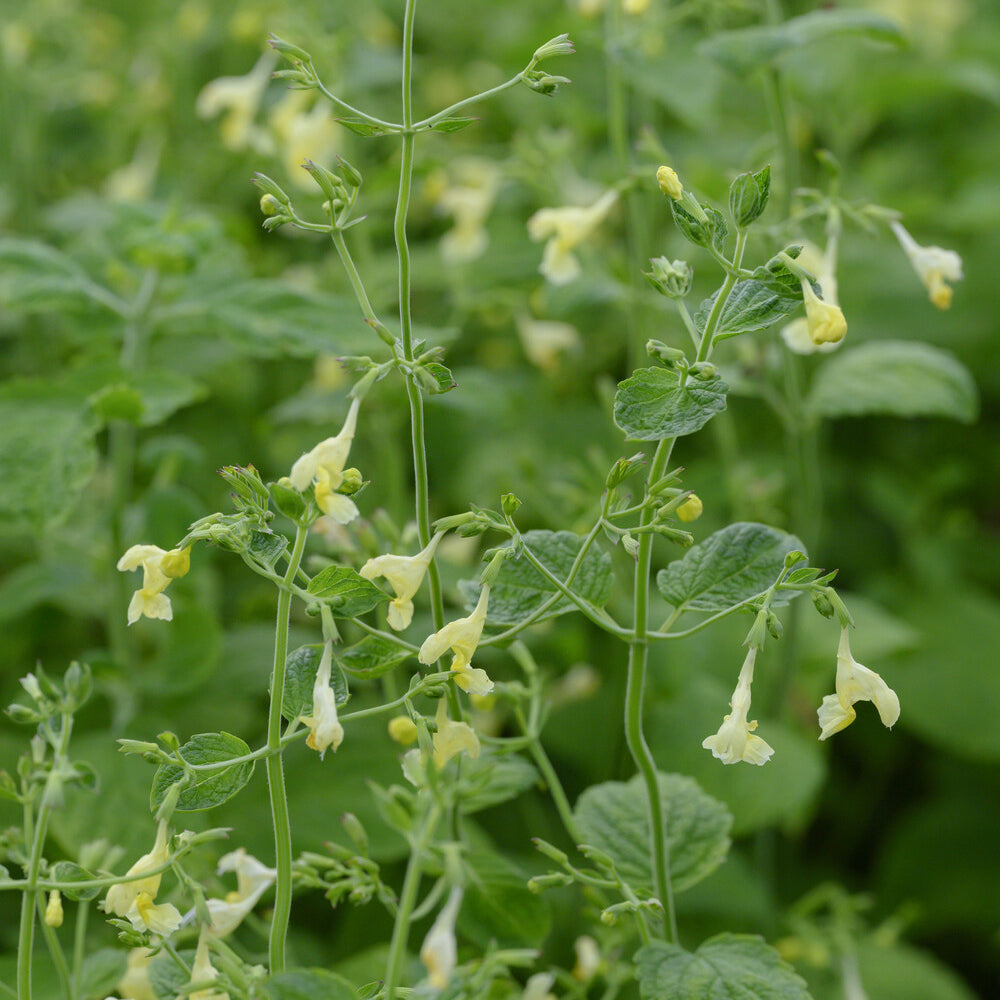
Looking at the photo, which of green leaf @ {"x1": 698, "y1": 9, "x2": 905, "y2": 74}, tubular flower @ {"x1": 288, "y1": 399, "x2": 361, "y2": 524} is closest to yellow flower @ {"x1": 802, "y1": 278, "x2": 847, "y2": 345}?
tubular flower @ {"x1": 288, "y1": 399, "x2": 361, "y2": 524}

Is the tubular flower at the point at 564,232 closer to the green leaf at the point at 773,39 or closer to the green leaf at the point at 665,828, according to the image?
the green leaf at the point at 773,39

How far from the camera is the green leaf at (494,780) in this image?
0.86 m

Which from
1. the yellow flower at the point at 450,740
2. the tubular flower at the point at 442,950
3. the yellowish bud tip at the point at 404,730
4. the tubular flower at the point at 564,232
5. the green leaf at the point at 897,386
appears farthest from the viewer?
the green leaf at the point at 897,386

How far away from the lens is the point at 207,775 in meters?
0.69

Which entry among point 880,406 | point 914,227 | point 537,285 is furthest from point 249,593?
point 914,227

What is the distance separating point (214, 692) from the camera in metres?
1.35

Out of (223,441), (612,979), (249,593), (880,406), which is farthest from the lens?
(223,441)

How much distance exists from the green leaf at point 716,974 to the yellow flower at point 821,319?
1.34 ft

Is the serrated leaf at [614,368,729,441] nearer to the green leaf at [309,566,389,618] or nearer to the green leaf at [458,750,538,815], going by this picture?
the green leaf at [309,566,389,618]

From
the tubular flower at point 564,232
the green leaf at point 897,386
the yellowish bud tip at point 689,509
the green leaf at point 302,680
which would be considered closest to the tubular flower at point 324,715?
the green leaf at point 302,680

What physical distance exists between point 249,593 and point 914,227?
1361 millimetres

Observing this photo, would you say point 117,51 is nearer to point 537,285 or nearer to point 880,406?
point 537,285

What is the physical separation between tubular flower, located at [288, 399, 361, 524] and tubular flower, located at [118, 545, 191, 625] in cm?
9

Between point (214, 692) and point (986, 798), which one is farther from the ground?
point (214, 692)
